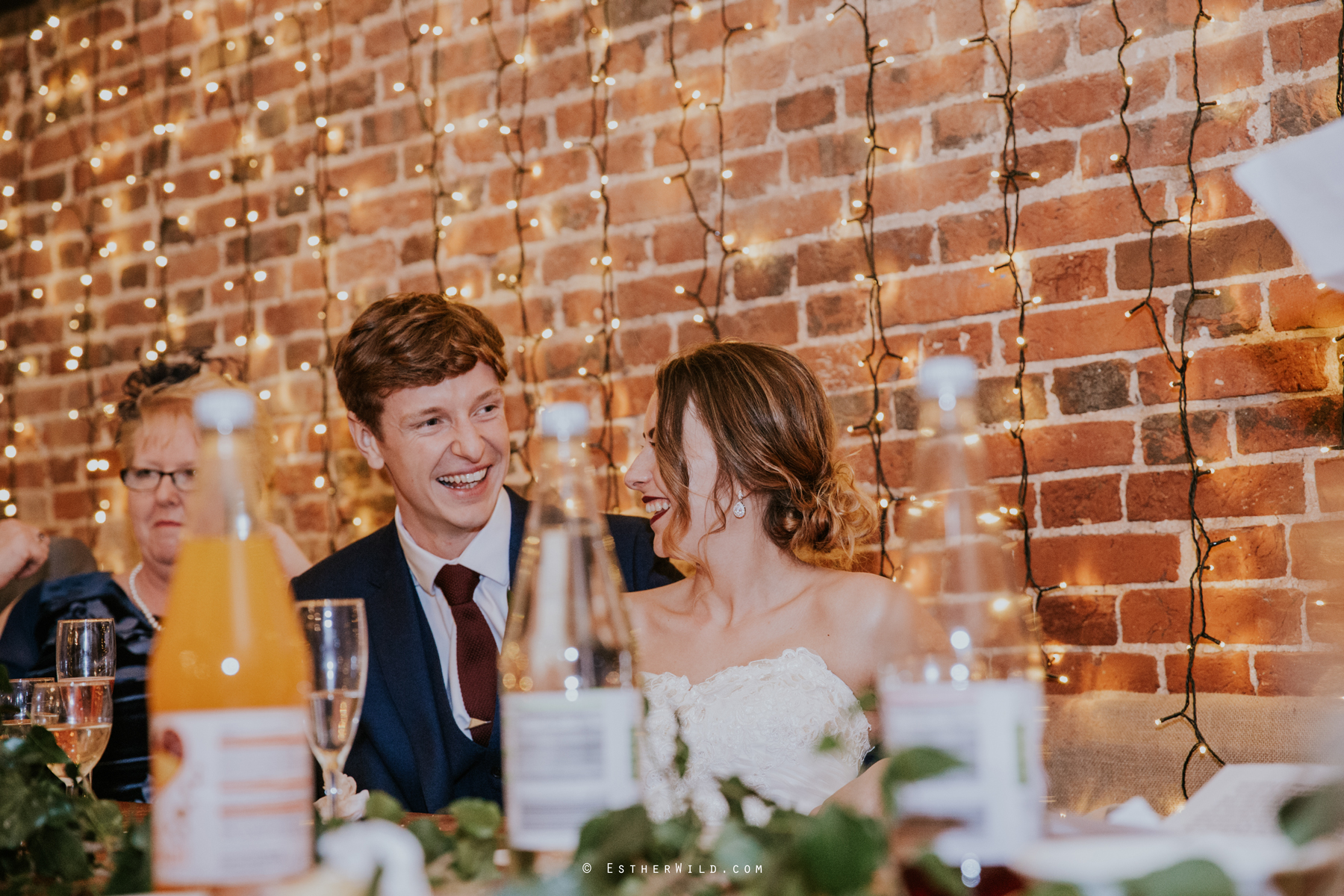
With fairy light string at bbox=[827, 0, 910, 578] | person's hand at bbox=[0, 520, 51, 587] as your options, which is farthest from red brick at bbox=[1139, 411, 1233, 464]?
person's hand at bbox=[0, 520, 51, 587]

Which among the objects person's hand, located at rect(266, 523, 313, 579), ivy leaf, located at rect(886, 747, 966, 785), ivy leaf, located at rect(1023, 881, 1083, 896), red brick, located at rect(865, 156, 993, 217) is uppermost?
red brick, located at rect(865, 156, 993, 217)

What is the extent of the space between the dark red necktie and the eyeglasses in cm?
70

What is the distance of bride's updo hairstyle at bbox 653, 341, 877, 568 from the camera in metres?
1.86

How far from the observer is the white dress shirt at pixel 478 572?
213 cm

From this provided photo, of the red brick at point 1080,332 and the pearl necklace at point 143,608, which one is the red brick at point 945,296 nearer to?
the red brick at point 1080,332

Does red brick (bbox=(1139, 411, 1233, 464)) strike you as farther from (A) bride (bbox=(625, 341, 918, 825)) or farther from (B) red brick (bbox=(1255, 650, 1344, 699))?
(A) bride (bbox=(625, 341, 918, 825))

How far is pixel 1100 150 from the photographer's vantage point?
195 cm

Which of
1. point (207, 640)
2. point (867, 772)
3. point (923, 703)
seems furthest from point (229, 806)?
point (867, 772)

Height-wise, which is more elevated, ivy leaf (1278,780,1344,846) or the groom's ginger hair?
the groom's ginger hair

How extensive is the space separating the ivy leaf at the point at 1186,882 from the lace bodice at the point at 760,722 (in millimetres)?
1200

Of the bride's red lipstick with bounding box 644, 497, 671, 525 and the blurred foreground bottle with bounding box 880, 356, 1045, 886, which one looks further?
the bride's red lipstick with bounding box 644, 497, 671, 525

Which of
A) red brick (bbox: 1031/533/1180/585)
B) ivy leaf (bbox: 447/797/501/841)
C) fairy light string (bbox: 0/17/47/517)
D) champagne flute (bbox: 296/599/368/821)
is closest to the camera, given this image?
ivy leaf (bbox: 447/797/501/841)

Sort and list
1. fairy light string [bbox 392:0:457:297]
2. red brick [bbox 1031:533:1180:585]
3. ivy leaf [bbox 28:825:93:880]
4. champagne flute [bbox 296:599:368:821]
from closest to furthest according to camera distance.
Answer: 1. ivy leaf [bbox 28:825:93:880]
2. champagne flute [bbox 296:599:368:821]
3. red brick [bbox 1031:533:1180:585]
4. fairy light string [bbox 392:0:457:297]

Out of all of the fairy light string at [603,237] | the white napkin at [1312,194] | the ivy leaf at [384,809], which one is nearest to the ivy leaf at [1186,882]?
the white napkin at [1312,194]
